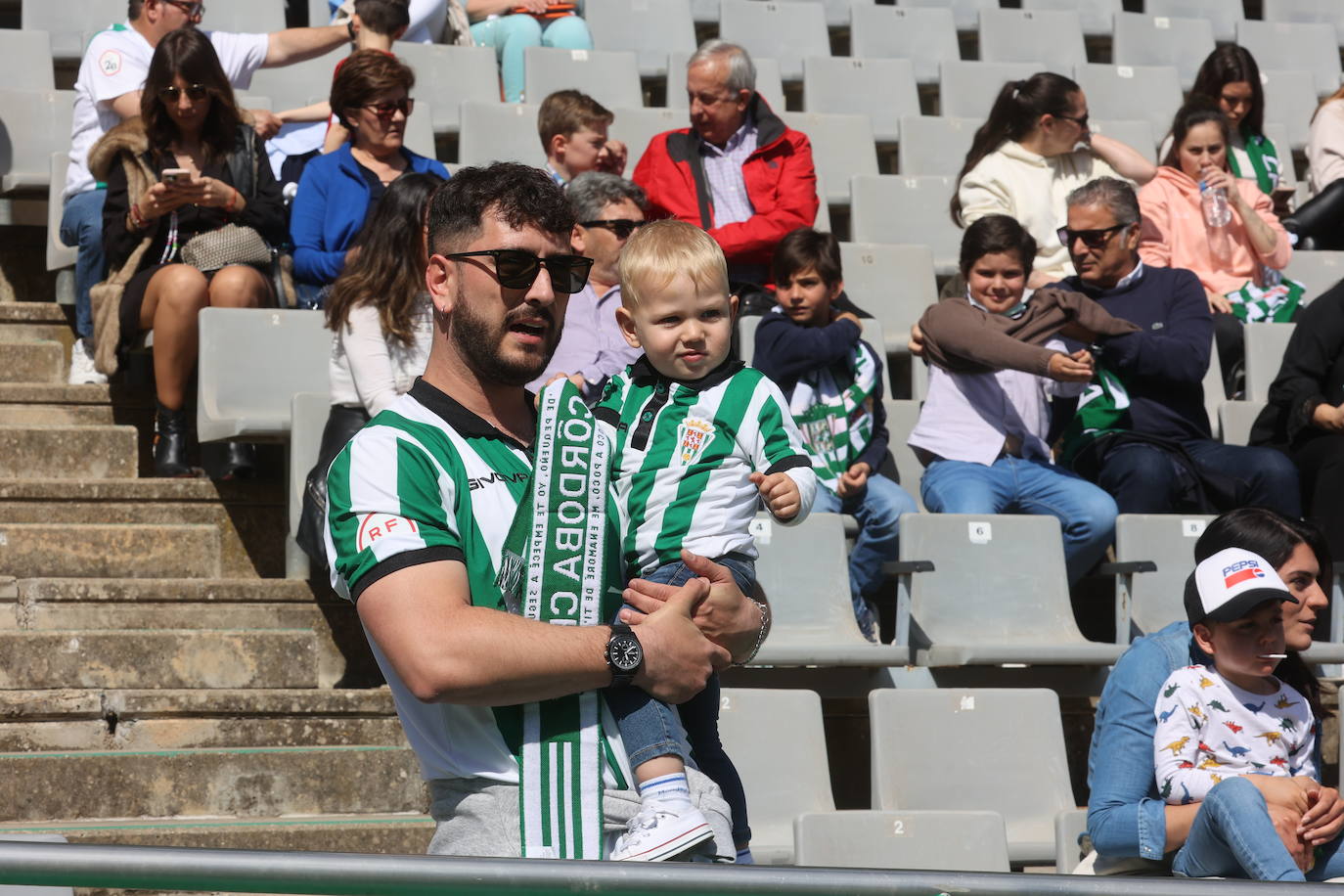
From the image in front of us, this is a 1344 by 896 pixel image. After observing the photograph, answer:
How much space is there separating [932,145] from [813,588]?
327 cm

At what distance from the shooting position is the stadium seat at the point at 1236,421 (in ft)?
17.4

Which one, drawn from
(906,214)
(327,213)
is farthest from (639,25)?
(327,213)

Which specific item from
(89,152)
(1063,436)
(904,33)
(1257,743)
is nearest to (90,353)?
(89,152)

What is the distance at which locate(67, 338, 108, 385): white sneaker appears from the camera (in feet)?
16.5

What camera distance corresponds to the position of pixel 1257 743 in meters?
3.23

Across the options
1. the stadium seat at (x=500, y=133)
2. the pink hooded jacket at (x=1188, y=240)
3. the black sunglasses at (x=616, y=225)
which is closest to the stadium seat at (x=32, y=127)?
the stadium seat at (x=500, y=133)

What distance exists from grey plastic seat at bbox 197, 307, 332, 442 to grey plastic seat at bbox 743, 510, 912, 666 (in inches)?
52.1

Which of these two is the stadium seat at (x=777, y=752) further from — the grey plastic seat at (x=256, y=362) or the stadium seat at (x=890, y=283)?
the stadium seat at (x=890, y=283)

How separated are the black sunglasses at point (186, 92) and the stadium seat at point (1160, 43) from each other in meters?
5.21

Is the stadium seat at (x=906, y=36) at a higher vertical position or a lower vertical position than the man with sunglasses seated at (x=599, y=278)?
higher

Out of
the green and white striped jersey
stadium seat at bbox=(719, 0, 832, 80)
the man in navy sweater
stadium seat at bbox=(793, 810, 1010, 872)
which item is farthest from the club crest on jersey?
stadium seat at bbox=(719, 0, 832, 80)

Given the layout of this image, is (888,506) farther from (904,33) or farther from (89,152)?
(904,33)

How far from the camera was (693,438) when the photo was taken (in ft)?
8.11

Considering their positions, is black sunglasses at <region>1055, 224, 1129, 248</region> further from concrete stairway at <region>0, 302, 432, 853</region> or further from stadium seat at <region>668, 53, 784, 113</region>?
concrete stairway at <region>0, 302, 432, 853</region>
